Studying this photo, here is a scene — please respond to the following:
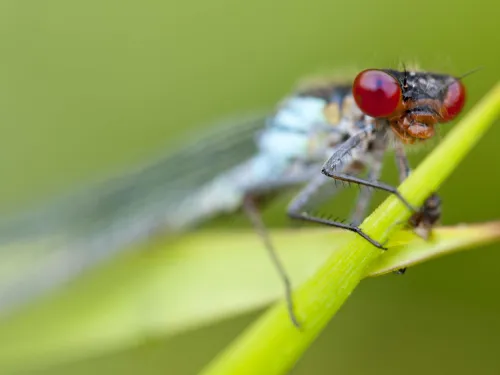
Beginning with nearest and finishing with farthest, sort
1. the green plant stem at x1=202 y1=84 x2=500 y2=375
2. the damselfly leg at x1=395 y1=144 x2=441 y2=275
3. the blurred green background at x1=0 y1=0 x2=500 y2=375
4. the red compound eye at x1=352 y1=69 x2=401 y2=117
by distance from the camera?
the green plant stem at x1=202 y1=84 x2=500 y2=375
the damselfly leg at x1=395 y1=144 x2=441 y2=275
the red compound eye at x1=352 y1=69 x2=401 y2=117
the blurred green background at x1=0 y1=0 x2=500 y2=375

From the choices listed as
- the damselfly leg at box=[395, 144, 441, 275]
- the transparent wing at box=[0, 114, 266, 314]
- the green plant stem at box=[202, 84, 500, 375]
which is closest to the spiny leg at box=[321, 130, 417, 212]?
the damselfly leg at box=[395, 144, 441, 275]

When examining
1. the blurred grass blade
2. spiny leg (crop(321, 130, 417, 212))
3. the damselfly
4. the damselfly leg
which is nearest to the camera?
the damselfly leg

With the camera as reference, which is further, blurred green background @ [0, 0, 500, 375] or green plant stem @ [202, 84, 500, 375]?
blurred green background @ [0, 0, 500, 375]

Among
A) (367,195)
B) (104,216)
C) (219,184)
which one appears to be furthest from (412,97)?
(104,216)

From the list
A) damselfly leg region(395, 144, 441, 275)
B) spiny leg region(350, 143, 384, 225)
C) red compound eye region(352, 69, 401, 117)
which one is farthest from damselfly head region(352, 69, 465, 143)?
spiny leg region(350, 143, 384, 225)

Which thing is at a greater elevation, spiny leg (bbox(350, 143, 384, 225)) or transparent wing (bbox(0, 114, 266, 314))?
transparent wing (bbox(0, 114, 266, 314))

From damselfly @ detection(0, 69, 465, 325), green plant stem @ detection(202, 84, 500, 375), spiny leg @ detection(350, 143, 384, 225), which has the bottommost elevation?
green plant stem @ detection(202, 84, 500, 375)

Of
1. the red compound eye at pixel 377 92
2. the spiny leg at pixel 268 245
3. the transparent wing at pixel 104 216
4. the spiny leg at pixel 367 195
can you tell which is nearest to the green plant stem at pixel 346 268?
the spiny leg at pixel 268 245

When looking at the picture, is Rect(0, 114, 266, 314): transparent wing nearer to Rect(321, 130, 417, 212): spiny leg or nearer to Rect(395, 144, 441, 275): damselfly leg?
Rect(321, 130, 417, 212): spiny leg
